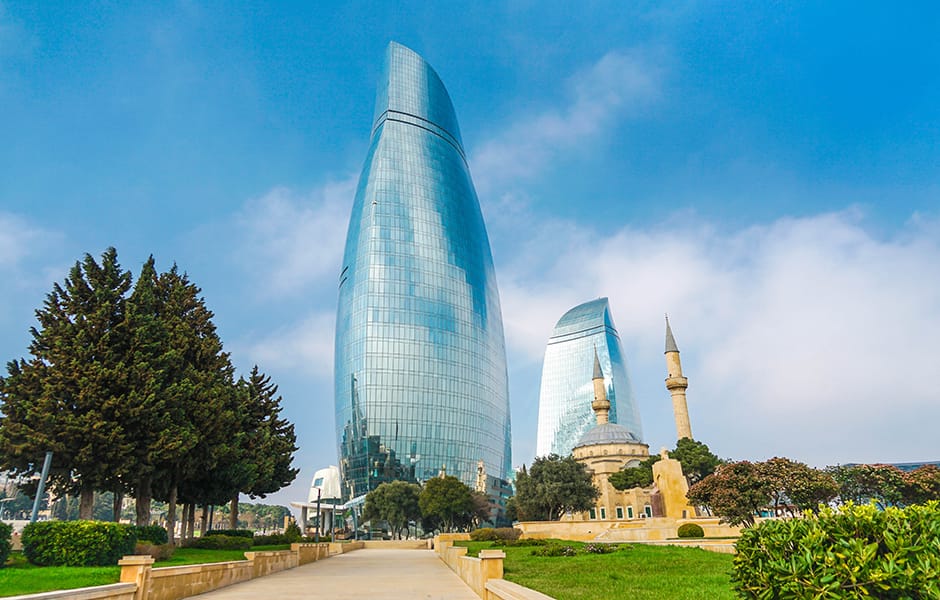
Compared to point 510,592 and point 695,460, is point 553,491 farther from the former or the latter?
point 510,592

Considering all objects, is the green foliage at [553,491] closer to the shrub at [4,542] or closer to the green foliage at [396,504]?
the green foliage at [396,504]

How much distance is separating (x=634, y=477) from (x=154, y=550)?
62607 mm

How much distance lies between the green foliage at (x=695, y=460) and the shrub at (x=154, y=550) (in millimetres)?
60973

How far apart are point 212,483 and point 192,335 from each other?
9.07m

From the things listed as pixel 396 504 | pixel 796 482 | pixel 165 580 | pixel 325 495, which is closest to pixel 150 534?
pixel 165 580

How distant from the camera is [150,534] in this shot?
854 inches

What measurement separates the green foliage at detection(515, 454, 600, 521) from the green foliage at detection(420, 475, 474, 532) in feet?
35.0

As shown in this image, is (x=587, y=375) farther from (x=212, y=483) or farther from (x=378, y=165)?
(x=212, y=483)

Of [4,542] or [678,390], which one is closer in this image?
[4,542]

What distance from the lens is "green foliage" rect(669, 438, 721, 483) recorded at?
227 ft

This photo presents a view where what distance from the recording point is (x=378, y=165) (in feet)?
349

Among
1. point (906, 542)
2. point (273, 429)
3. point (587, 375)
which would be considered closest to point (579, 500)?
point (273, 429)

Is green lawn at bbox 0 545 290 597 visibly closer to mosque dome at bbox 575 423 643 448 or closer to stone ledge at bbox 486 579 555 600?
stone ledge at bbox 486 579 555 600

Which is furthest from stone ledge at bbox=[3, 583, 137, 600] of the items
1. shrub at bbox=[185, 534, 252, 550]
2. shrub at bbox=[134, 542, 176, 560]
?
shrub at bbox=[185, 534, 252, 550]
